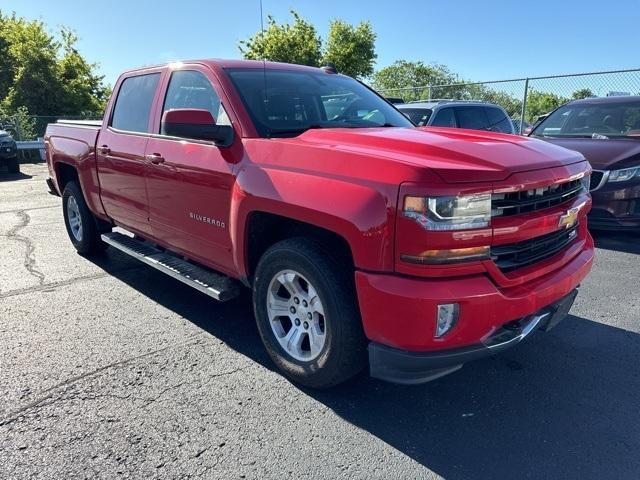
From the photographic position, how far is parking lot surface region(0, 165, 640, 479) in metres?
2.40

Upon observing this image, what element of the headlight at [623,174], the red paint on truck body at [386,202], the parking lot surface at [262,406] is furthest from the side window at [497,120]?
the red paint on truck body at [386,202]

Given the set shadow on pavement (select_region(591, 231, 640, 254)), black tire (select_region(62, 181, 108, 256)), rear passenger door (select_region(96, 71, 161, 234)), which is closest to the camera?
rear passenger door (select_region(96, 71, 161, 234))

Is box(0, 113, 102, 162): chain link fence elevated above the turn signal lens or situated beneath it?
elevated above

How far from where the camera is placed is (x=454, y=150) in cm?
257

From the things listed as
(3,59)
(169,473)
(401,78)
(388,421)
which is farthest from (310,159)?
(401,78)

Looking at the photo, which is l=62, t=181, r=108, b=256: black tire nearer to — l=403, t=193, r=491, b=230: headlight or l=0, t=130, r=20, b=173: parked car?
l=403, t=193, r=491, b=230: headlight

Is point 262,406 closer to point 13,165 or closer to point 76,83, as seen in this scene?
point 13,165

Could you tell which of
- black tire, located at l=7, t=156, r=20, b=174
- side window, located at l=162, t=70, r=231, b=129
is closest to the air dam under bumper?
side window, located at l=162, t=70, r=231, b=129

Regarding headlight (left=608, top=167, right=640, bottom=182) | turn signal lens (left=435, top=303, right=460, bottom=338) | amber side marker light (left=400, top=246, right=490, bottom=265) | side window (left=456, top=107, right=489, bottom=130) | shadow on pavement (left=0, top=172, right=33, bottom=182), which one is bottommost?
shadow on pavement (left=0, top=172, right=33, bottom=182)

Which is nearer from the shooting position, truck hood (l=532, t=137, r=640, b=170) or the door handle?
the door handle

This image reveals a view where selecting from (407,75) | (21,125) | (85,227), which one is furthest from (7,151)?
(407,75)

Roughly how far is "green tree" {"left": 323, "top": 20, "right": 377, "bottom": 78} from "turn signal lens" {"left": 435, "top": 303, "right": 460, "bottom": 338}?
1296 inches

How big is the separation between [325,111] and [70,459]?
273 cm

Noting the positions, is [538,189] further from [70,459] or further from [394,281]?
[70,459]
